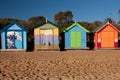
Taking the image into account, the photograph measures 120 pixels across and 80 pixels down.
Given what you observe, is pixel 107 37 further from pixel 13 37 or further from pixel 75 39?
pixel 13 37

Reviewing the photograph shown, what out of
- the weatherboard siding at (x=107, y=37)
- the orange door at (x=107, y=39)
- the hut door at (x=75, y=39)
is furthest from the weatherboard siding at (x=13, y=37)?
the orange door at (x=107, y=39)

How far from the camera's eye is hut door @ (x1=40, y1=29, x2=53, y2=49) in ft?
92.3

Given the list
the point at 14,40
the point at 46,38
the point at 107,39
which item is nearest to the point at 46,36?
the point at 46,38

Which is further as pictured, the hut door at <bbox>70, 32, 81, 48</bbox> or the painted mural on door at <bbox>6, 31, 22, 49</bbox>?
the hut door at <bbox>70, 32, 81, 48</bbox>

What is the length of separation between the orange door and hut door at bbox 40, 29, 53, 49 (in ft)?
19.7

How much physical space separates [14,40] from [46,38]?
10.9 feet

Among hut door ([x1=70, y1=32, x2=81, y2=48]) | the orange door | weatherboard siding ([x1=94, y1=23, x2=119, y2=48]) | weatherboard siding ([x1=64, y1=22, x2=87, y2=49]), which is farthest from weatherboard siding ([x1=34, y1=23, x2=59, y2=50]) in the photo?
the orange door

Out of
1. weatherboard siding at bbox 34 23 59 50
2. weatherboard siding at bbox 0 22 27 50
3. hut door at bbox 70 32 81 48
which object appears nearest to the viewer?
weatherboard siding at bbox 0 22 27 50

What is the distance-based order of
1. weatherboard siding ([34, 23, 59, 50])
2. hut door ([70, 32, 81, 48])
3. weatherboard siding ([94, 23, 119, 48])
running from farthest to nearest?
weatherboard siding ([94, 23, 119, 48]), hut door ([70, 32, 81, 48]), weatherboard siding ([34, 23, 59, 50])

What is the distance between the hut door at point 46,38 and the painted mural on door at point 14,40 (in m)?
2.29

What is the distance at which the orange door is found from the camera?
2982cm

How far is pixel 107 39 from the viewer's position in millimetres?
29797

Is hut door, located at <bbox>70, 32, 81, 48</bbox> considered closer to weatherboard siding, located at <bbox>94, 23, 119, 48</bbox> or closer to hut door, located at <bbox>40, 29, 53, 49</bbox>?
hut door, located at <bbox>40, 29, 53, 49</bbox>

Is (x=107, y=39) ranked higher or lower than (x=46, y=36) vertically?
lower
